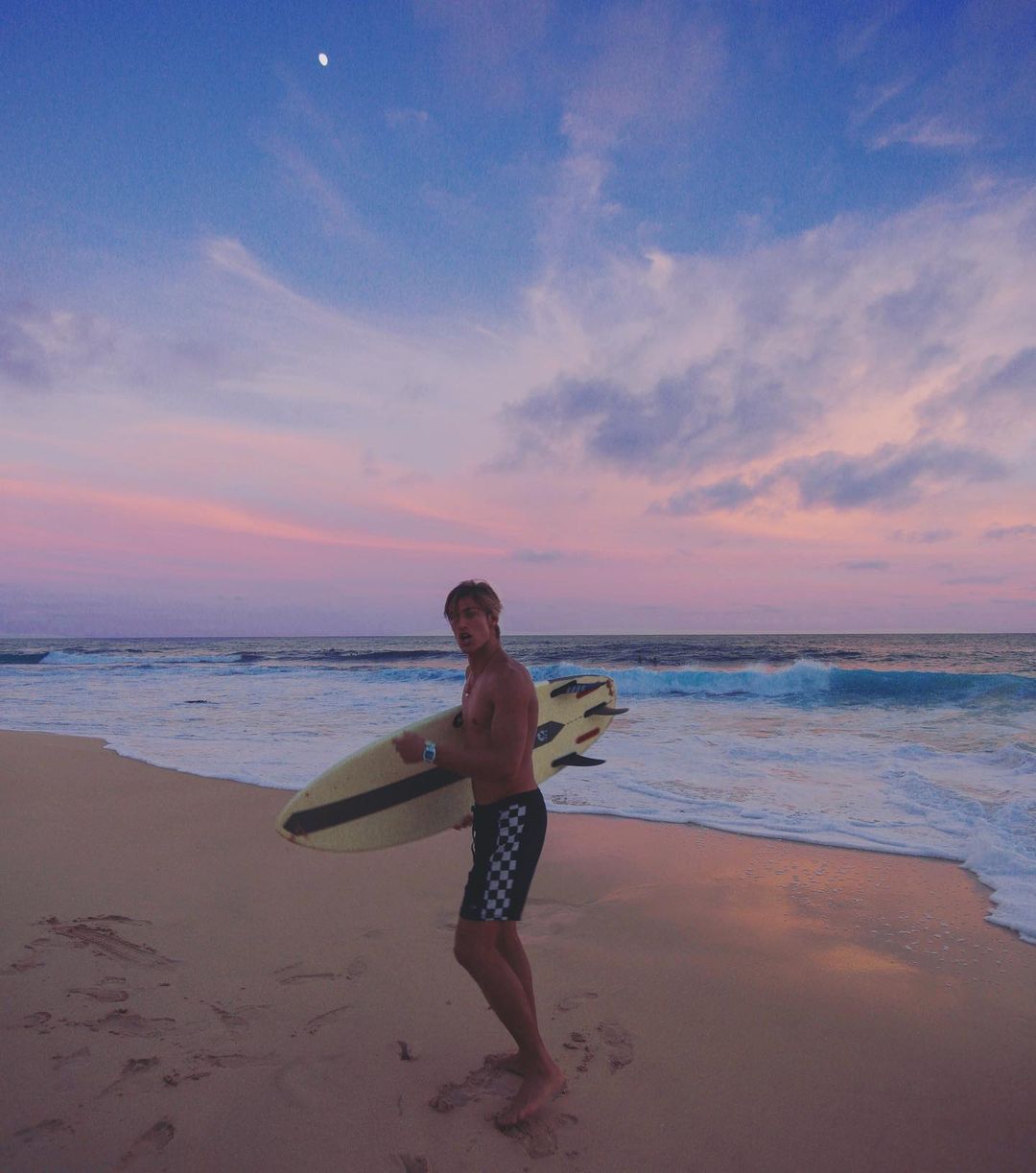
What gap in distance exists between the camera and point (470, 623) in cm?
255

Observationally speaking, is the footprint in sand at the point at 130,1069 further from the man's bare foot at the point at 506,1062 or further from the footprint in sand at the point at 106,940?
the man's bare foot at the point at 506,1062

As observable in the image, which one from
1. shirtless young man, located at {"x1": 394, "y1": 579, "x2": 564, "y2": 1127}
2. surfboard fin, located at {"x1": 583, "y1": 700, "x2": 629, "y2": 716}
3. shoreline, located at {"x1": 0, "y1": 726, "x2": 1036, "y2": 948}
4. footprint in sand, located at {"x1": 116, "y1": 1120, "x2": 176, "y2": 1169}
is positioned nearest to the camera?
footprint in sand, located at {"x1": 116, "y1": 1120, "x2": 176, "y2": 1169}

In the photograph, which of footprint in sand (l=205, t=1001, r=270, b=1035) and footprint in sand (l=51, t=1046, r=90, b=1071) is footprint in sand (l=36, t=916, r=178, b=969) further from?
footprint in sand (l=51, t=1046, r=90, b=1071)

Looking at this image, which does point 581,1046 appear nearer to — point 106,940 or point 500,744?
point 500,744

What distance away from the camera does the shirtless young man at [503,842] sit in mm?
2297

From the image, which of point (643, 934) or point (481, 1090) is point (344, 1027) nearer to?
point (481, 1090)

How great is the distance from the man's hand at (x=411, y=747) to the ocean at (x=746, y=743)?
342 cm

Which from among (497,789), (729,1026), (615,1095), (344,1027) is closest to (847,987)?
(729,1026)

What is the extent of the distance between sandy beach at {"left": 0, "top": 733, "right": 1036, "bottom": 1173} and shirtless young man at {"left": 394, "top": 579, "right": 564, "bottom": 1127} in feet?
0.71

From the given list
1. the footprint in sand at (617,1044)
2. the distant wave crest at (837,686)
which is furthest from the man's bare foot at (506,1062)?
the distant wave crest at (837,686)

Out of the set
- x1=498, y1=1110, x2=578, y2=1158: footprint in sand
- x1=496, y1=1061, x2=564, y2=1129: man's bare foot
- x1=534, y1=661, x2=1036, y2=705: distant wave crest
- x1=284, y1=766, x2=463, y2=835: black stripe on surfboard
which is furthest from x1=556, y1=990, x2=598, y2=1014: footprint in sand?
x1=534, y1=661, x2=1036, y2=705: distant wave crest

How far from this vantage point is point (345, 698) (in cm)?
1534

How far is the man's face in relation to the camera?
255cm

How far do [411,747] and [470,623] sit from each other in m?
0.50
